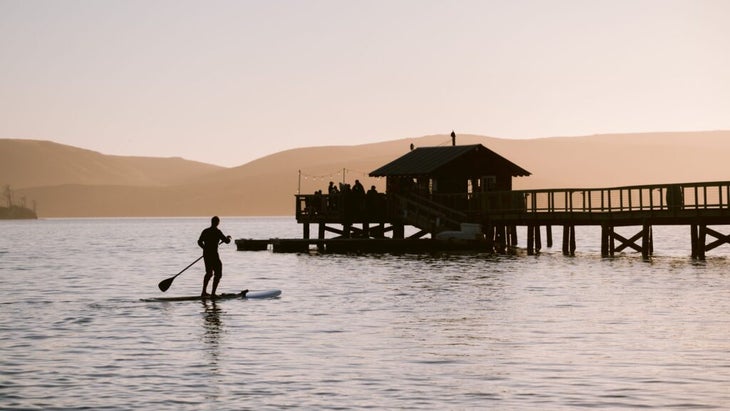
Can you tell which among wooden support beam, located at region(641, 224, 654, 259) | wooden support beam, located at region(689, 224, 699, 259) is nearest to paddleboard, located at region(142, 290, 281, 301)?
wooden support beam, located at region(641, 224, 654, 259)

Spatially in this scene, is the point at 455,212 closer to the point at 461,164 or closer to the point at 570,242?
the point at 461,164

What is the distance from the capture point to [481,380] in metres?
18.2

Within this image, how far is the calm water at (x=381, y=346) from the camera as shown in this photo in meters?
16.9

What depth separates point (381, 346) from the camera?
22422 mm

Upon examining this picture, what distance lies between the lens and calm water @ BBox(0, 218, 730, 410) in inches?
666

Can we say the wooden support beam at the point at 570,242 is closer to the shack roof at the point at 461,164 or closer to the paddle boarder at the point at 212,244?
the shack roof at the point at 461,164

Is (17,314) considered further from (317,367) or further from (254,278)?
(254,278)

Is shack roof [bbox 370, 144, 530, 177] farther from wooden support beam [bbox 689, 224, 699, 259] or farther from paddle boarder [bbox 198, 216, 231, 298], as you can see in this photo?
paddle boarder [bbox 198, 216, 231, 298]

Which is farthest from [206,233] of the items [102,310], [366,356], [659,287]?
[659,287]

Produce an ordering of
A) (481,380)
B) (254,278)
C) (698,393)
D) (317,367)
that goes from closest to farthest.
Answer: (698,393)
(481,380)
(317,367)
(254,278)

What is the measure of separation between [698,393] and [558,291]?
20.4 metres

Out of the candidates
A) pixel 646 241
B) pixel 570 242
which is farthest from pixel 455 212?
pixel 646 241

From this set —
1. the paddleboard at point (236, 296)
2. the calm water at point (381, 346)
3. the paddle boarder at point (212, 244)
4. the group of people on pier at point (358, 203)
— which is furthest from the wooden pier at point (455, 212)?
the paddle boarder at point (212, 244)

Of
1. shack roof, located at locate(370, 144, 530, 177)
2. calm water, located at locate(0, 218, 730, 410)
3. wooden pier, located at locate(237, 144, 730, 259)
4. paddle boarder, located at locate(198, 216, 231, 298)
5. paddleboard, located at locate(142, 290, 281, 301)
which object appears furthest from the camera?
shack roof, located at locate(370, 144, 530, 177)
